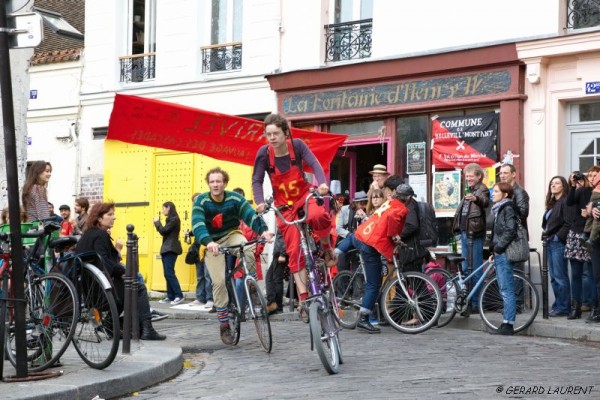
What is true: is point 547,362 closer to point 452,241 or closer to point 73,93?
point 452,241

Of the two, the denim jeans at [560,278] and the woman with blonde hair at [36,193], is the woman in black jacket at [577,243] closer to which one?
the denim jeans at [560,278]

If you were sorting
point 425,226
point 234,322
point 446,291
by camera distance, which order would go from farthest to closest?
point 425,226, point 446,291, point 234,322

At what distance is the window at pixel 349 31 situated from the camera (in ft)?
59.4

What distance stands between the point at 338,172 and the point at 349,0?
2.86 metres

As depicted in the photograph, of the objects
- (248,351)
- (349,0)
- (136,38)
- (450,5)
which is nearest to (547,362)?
(248,351)

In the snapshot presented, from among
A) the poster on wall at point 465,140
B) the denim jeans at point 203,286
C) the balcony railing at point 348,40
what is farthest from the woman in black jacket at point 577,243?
the denim jeans at point 203,286

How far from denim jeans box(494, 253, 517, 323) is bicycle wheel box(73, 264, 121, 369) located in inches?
202

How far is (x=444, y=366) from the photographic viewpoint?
9039mm

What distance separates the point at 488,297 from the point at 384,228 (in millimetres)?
1467

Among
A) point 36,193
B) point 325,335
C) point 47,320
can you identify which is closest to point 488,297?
point 325,335

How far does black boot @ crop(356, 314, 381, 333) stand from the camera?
12008 mm

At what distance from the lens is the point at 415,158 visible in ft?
56.2

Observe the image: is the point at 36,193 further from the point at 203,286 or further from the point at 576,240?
the point at 203,286

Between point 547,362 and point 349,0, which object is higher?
point 349,0
